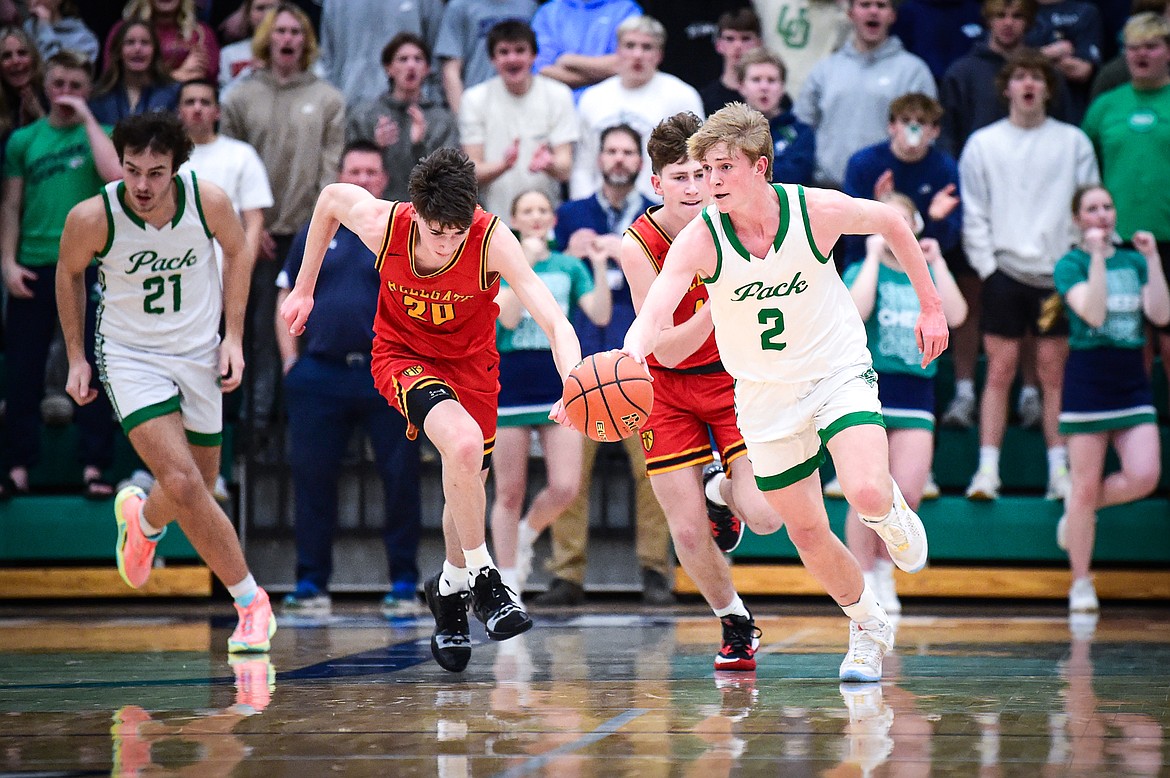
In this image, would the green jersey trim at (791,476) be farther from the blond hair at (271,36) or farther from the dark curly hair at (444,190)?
the blond hair at (271,36)

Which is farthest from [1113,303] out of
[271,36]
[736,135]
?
[271,36]

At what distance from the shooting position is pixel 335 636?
7.46m

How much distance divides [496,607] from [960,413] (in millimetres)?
4928

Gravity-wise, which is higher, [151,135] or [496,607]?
[151,135]

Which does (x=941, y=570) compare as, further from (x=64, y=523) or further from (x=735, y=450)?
(x=64, y=523)

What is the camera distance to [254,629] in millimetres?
6758

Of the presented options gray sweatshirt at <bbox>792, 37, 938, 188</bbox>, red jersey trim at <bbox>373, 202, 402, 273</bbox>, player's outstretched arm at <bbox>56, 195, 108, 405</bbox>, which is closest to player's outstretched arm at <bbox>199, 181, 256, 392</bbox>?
player's outstretched arm at <bbox>56, 195, 108, 405</bbox>

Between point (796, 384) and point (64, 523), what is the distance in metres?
6.35

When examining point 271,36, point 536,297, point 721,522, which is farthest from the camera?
point 271,36

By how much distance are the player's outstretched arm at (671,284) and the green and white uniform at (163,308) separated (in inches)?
105

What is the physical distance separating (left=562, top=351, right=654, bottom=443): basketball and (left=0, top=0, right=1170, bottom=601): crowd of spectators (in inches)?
154

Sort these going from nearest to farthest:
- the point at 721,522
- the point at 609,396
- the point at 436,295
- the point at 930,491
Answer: the point at 609,396 < the point at 436,295 < the point at 721,522 < the point at 930,491

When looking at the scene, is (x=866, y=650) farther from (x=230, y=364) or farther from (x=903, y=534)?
(x=230, y=364)

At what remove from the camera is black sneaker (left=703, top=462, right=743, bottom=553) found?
6.26 m
